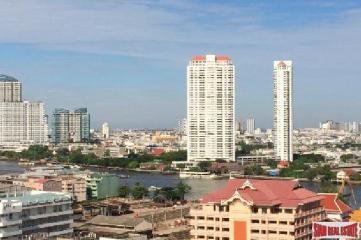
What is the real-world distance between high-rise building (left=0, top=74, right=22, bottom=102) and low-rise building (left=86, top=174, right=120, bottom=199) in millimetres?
26871

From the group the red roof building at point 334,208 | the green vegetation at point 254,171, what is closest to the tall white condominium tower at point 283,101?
the green vegetation at point 254,171

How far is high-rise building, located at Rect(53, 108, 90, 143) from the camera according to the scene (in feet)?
167

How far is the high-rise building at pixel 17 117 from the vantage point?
148ft

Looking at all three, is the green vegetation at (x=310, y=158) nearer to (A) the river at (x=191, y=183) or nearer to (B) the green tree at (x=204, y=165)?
(B) the green tree at (x=204, y=165)

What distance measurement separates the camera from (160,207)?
1736 cm

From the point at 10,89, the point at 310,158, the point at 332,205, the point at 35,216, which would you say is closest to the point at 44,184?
the point at 35,216

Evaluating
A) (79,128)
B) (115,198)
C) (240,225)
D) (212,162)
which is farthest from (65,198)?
(79,128)

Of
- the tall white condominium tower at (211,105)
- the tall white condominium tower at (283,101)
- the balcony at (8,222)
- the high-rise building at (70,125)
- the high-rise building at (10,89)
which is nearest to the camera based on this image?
the balcony at (8,222)

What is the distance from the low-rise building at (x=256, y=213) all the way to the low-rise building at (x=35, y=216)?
2.36 m

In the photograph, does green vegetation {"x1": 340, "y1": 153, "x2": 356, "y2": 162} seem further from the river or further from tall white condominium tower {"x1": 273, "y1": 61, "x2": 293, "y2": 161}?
the river

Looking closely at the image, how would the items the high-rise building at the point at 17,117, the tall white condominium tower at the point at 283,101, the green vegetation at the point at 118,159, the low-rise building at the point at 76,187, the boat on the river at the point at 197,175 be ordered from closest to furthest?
1. the low-rise building at the point at 76,187
2. the boat on the river at the point at 197,175
3. the tall white condominium tower at the point at 283,101
4. the green vegetation at the point at 118,159
5. the high-rise building at the point at 17,117

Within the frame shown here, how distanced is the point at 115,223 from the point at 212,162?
18.1m

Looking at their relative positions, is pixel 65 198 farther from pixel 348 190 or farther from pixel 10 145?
pixel 10 145

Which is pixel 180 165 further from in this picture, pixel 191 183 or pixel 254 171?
pixel 191 183
